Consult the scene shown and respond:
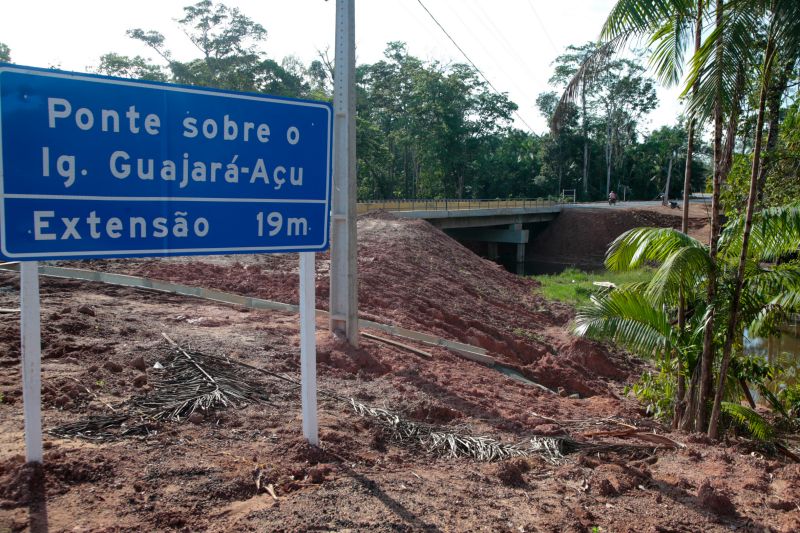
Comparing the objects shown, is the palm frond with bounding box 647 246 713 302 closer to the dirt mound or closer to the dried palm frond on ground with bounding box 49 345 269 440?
the dirt mound

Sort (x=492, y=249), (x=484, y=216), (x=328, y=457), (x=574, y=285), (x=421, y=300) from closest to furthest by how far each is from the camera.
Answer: (x=328, y=457) < (x=421, y=300) < (x=574, y=285) < (x=484, y=216) < (x=492, y=249)

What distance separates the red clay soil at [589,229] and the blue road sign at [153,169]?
35.6 metres

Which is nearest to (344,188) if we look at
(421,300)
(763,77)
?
(763,77)

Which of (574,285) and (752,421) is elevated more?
(752,421)

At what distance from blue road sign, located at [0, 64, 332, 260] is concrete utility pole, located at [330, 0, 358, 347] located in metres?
3.51

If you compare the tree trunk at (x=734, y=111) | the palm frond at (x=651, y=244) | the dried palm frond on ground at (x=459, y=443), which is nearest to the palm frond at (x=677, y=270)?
the palm frond at (x=651, y=244)

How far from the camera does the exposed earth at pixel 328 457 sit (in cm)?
336

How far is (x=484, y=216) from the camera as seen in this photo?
35312mm

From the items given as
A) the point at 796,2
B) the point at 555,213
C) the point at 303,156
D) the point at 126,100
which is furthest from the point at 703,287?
the point at 555,213

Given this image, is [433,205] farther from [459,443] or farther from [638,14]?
[459,443]

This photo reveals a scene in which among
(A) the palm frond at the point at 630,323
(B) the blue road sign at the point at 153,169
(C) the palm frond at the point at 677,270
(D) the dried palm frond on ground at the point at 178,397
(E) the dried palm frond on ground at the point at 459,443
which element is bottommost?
(E) the dried palm frond on ground at the point at 459,443

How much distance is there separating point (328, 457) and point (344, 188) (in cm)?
451

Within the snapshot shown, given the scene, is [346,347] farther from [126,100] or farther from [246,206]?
[126,100]

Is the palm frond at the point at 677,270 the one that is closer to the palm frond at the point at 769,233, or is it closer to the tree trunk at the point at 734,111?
the palm frond at the point at 769,233
